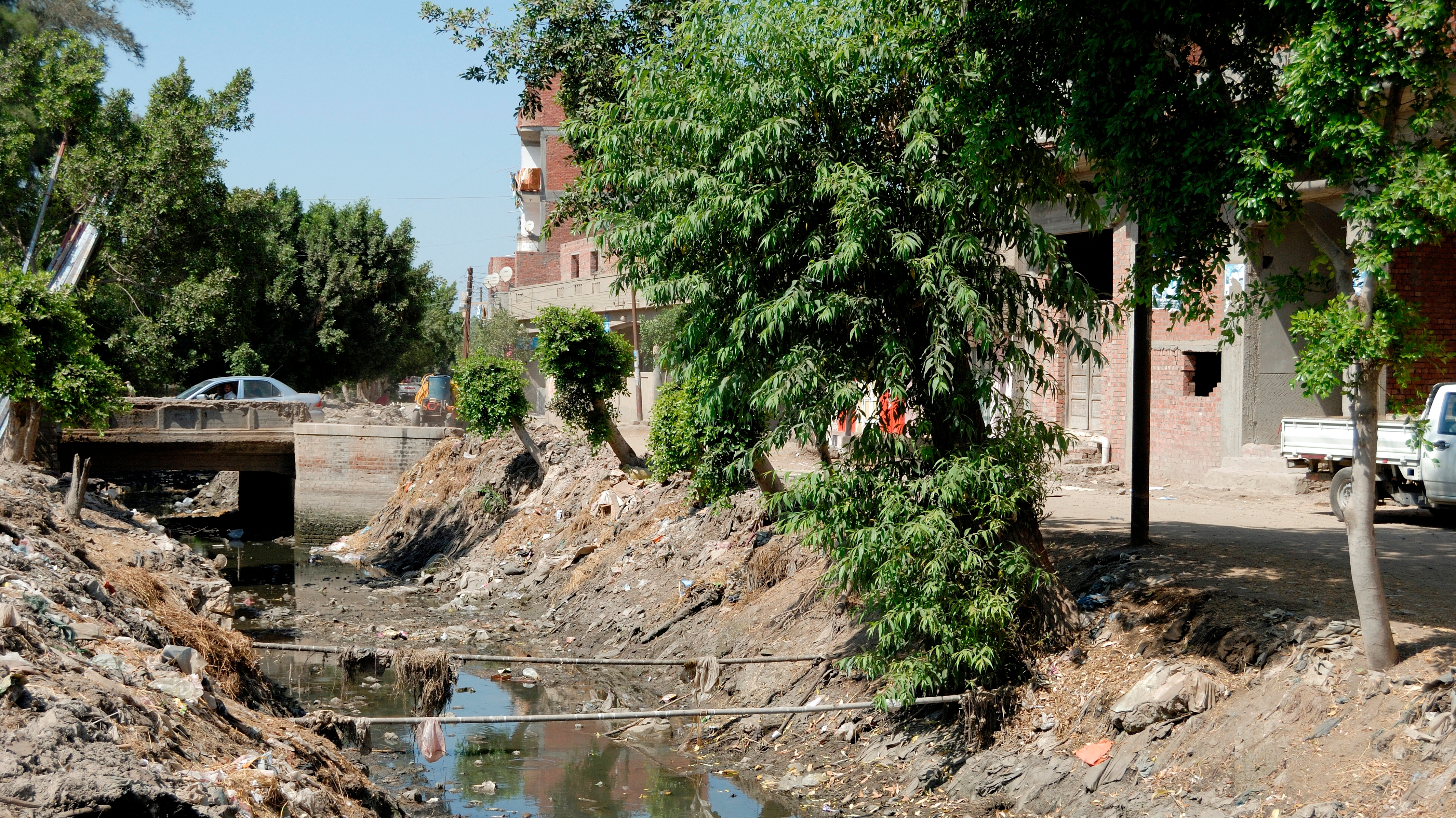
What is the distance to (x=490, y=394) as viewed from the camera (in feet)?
76.9

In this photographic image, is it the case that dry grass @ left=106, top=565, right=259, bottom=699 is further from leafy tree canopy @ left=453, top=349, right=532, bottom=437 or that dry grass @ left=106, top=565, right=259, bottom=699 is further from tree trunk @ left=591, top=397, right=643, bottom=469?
leafy tree canopy @ left=453, top=349, right=532, bottom=437

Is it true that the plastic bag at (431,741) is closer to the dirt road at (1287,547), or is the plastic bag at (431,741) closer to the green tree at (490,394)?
the dirt road at (1287,547)

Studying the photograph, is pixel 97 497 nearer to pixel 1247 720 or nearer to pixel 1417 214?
pixel 1247 720

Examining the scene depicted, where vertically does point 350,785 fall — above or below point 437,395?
below

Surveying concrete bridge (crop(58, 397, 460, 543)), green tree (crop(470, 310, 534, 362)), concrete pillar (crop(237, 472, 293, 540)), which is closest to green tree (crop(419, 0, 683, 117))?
concrete bridge (crop(58, 397, 460, 543))

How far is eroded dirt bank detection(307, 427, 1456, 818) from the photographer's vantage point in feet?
22.8

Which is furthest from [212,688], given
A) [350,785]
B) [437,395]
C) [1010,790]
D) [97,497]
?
[437,395]

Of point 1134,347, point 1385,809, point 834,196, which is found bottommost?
point 1385,809

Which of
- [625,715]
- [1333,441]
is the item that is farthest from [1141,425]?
[625,715]

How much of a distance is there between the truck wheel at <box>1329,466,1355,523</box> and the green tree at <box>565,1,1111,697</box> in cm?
561

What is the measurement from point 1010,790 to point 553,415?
28375 millimetres

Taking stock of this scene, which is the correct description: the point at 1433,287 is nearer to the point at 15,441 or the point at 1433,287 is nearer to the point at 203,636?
the point at 203,636

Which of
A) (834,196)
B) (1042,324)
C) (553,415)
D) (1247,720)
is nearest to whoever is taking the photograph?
(1247,720)

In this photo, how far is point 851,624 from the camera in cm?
1155
